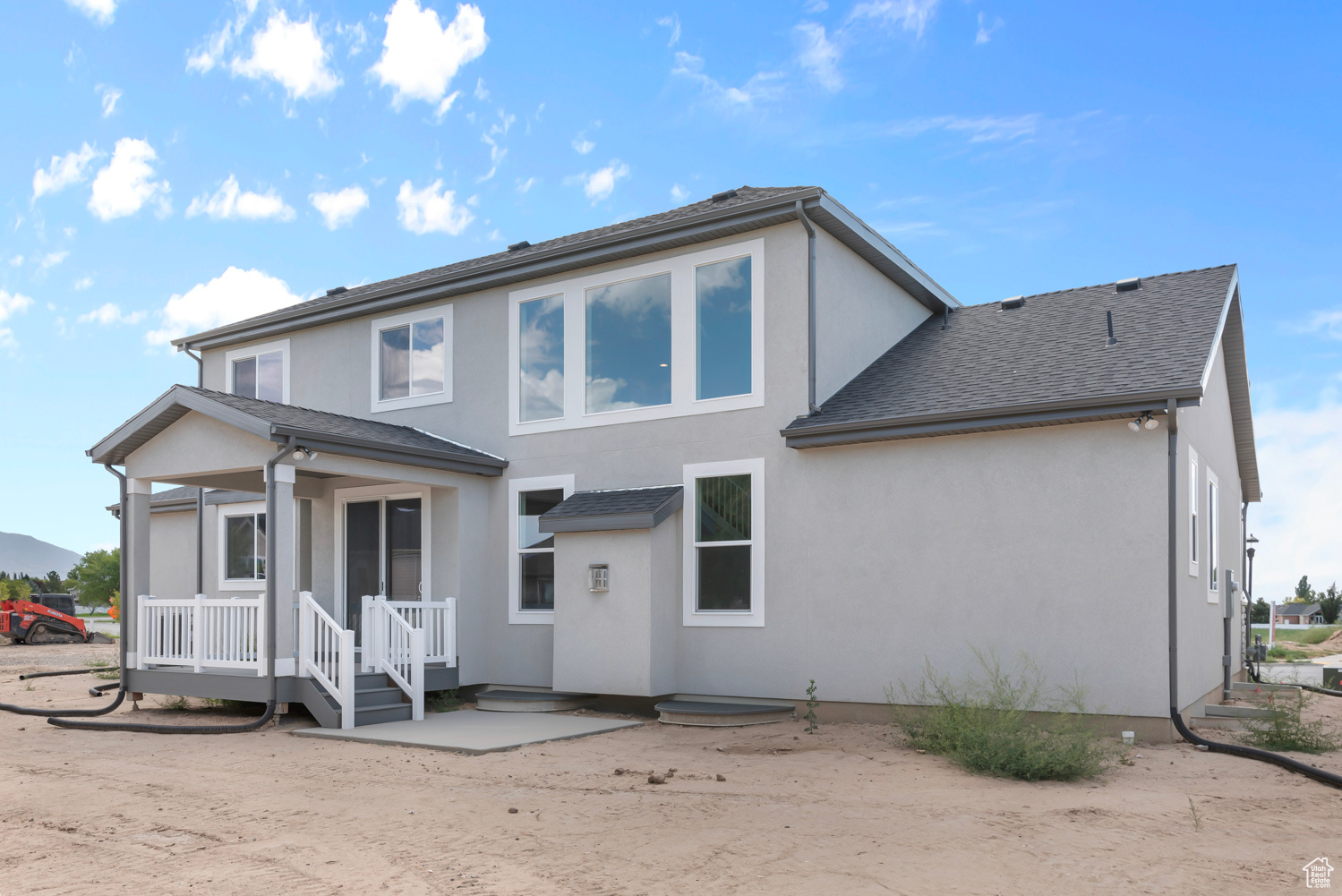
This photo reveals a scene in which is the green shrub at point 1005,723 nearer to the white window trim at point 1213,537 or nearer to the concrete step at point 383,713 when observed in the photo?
the white window trim at point 1213,537

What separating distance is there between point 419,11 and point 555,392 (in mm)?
6843

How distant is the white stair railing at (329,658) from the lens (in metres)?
9.88

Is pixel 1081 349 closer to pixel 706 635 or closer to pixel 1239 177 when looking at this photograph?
pixel 706 635

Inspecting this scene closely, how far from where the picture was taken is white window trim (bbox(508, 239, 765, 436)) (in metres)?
11.1

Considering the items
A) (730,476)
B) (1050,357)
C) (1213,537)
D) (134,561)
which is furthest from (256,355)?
(1213,537)

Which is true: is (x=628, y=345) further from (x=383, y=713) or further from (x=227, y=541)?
(x=227, y=541)

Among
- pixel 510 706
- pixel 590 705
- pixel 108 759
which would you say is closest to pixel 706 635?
pixel 590 705

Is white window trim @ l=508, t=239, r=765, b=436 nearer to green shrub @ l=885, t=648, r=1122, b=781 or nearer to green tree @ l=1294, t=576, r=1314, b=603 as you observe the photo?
green shrub @ l=885, t=648, r=1122, b=781

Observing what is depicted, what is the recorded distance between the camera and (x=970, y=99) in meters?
16.2

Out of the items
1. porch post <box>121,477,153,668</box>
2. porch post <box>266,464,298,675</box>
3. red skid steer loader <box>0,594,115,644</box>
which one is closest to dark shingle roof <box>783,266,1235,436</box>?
porch post <box>266,464,298,675</box>

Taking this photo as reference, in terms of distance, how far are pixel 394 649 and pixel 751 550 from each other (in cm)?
431

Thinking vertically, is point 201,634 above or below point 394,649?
above

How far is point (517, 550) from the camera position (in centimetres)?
1255

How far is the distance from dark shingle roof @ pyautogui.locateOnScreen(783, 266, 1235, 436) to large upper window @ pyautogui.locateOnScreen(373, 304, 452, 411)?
574 centimetres
